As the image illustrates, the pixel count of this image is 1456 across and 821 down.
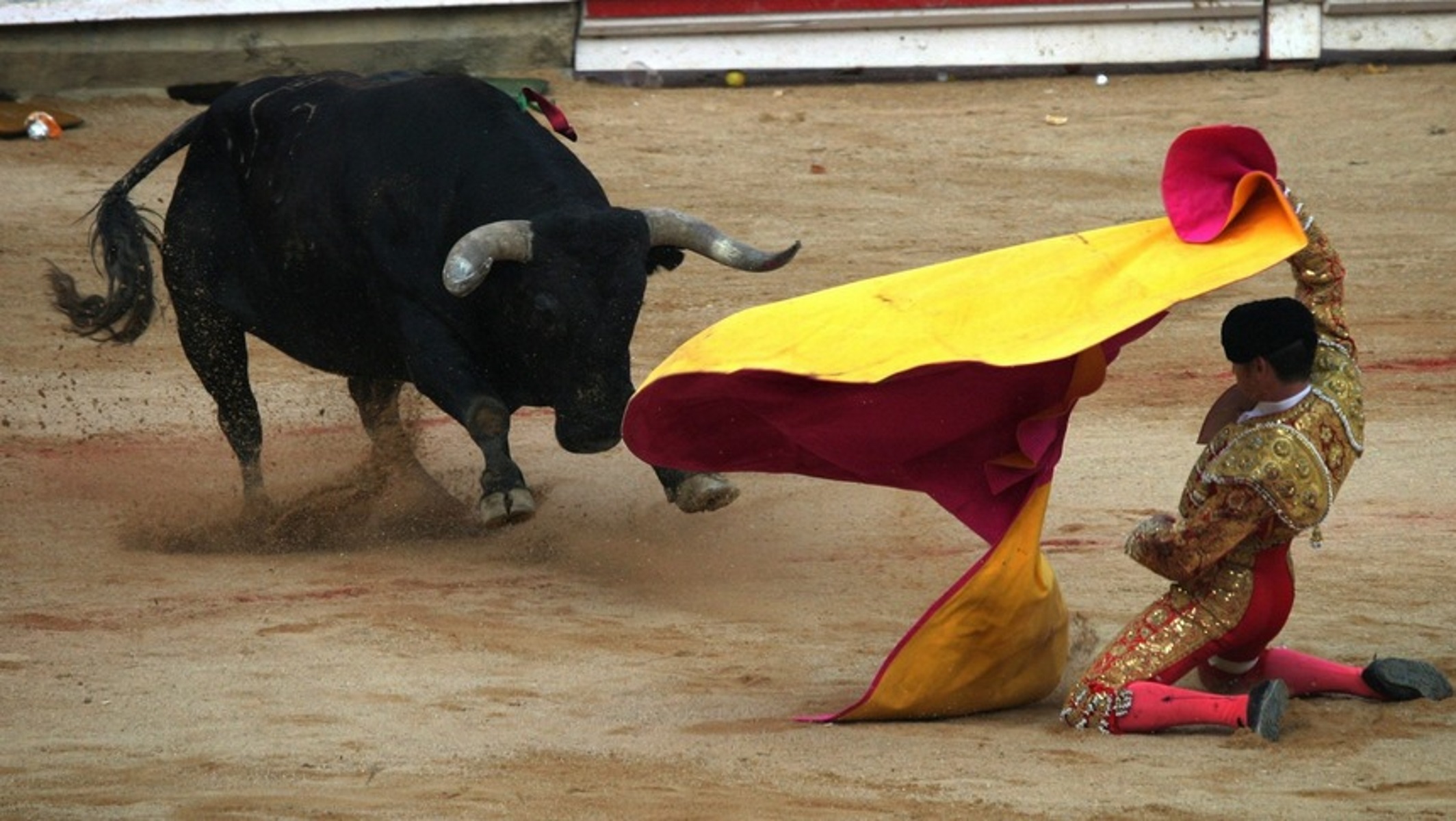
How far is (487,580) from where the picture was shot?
607 cm

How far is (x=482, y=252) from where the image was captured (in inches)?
240

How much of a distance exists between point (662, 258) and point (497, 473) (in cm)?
90

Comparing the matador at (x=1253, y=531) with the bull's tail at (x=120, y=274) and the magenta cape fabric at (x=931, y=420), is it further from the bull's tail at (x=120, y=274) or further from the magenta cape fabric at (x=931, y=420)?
the bull's tail at (x=120, y=274)

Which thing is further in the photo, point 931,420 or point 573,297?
point 573,297

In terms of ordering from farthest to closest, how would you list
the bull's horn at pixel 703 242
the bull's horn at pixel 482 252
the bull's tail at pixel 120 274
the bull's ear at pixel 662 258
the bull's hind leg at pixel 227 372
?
the bull's tail at pixel 120 274, the bull's hind leg at pixel 227 372, the bull's ear at pixel 662 258, the bull's horn at pixel 703 242, the bull's horn at pixel 482 252

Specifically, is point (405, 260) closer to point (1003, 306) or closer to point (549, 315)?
point (549, 315)

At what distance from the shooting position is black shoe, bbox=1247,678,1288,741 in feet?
13.7

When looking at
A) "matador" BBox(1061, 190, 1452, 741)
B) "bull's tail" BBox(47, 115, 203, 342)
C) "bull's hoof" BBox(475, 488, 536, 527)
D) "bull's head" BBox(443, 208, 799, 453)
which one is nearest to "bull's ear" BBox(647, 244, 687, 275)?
"bull's head" BBox(443, 208, 799, 453)

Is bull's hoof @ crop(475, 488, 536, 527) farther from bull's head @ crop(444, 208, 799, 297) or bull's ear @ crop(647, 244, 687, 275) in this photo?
bull's ear @ crop(647, 244, 687, 275)

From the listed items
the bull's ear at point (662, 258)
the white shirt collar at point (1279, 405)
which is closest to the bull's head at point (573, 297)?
the bull's ear at point (662, 258)

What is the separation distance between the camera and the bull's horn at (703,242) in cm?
644

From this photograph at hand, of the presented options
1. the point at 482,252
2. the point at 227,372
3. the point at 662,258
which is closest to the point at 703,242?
the point at 662,258

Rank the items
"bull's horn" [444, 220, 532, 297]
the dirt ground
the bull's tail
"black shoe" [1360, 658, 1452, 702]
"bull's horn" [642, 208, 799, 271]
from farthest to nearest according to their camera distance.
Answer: the bull's tail → "bull's horn" [642, 208, 799, 271] → "bull's horn" [444, 220, 532, 297] → "black shoe" [1360, 658, 1452, 702] → the dirt ground

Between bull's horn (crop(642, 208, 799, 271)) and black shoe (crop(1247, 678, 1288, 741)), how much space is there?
8.05 feet
